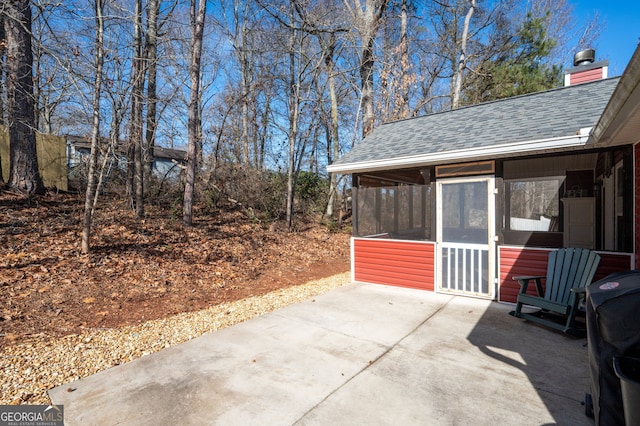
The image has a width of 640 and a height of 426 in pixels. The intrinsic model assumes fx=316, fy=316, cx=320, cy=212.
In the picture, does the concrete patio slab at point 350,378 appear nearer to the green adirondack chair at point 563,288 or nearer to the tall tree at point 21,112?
the green adirondack chair at point 563,288

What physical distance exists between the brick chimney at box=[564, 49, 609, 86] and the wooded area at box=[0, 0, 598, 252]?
4301 mm

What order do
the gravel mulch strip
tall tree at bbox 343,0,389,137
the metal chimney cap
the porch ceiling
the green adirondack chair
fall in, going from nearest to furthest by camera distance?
1. the porch ceiling
2. the gravel mulch strip
3. the green adirondack chair
4. the metal chimney cap
5. tall tree at bbox 343,0,389,137

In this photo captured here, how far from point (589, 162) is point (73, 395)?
8.91 meters

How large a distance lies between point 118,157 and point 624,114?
8.26m

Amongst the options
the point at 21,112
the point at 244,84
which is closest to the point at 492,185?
the point at 21,112

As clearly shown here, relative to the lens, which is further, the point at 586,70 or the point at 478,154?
the point at 586,70

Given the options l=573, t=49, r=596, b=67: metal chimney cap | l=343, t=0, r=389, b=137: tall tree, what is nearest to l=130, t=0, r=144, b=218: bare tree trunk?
l=343, t=0, r=389, b=137: tall tree

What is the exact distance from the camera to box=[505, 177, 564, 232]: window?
25.6 feet

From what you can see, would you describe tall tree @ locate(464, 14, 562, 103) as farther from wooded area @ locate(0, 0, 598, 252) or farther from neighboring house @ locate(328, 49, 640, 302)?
neighboring house @ locate(328, 49, 640, 302)

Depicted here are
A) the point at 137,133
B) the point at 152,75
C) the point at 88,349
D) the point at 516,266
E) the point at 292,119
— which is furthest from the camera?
the point at 292,119

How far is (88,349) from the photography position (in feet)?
10.4

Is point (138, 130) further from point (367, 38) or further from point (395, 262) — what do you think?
point (367, 38)

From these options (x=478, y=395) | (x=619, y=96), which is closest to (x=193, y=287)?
(x=478, y=395)

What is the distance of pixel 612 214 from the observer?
4809mm
